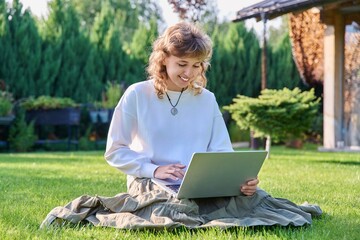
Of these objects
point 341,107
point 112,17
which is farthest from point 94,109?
point 341,107

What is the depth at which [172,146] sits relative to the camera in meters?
3.72

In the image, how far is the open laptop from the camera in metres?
3.23

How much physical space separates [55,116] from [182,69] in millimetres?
9420

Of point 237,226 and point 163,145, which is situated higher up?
point 163,145

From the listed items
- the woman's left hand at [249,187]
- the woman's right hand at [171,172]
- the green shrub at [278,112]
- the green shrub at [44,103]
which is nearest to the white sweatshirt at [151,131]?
the woman's right hand at [171,172]

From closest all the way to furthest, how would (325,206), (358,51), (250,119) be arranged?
(325,206) < (250,119) < (358,51)

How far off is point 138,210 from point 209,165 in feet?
1.45

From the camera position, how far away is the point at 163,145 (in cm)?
371

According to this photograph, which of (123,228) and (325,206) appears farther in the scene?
(325,206)

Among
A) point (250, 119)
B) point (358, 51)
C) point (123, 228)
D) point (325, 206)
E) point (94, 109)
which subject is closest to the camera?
point (123, 228)

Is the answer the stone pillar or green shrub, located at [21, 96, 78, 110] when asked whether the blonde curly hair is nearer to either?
the stone pillar

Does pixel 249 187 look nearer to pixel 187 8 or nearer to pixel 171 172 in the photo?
pixel 171 172

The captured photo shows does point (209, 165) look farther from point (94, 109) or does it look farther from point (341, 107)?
point (94, 109)

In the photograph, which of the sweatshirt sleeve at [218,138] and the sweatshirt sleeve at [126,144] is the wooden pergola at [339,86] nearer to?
the sweatshirt sleeve at [218,138]
